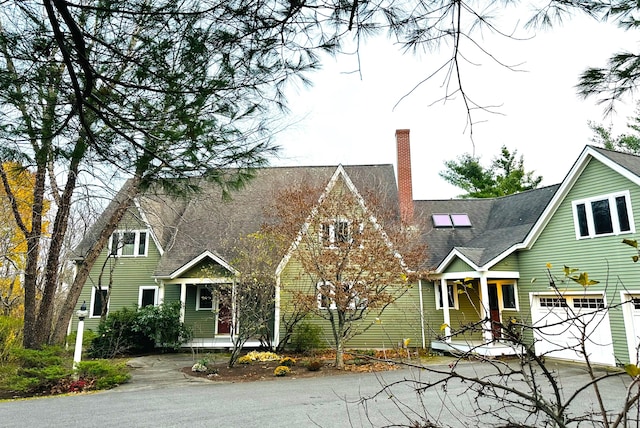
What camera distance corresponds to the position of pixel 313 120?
4.45 meters

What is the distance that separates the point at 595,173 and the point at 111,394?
573 inches

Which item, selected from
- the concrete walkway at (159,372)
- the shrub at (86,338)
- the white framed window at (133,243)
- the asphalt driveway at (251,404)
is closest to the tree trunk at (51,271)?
the shrub at (86,338)

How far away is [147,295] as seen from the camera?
17625 millimetres

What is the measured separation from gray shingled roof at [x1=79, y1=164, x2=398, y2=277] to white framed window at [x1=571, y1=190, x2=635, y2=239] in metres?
6.63

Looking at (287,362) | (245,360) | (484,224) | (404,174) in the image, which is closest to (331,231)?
(287,362)

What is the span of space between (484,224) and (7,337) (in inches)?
685

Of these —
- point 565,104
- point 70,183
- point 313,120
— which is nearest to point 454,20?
point 565,104

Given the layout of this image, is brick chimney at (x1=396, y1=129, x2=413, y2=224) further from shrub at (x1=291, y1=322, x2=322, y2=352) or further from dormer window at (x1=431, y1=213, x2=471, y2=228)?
shrub at (x1=291, y1=322, x2=322, y2=352)

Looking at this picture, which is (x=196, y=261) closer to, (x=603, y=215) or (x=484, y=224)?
(x=484, y=224)

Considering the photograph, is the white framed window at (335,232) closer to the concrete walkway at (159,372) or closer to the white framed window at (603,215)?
the concrete walkway at (159,372)

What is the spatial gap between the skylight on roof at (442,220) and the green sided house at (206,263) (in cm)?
208

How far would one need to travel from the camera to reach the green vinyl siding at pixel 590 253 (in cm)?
1158

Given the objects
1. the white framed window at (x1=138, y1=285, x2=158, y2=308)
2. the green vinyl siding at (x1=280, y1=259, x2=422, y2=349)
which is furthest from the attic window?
the white framed window at (x1=138, y1=285, x2=158, y2=308)

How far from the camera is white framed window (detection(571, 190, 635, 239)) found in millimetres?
11805
